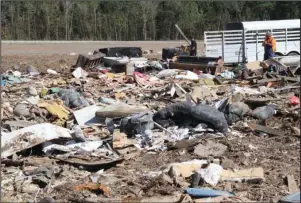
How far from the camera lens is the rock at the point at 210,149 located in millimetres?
7576

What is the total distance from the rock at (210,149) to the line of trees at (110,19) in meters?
36.7

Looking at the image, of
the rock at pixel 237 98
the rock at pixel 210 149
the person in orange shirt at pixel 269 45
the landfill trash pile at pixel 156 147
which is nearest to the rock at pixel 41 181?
the landfill trash pile at pixel 156 147

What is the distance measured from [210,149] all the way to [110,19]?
132 ft

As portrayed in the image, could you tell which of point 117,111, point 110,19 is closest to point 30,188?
point 117,111

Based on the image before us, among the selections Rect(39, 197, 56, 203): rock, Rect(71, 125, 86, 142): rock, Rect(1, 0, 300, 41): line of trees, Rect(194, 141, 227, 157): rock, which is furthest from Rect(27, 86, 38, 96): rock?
Rect(1, 0, 300, 41): line of trees

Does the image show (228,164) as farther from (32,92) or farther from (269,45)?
(269,45)

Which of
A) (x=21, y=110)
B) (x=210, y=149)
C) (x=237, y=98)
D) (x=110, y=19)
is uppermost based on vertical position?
(x=110, y=19)

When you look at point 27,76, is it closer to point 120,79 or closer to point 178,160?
point 120,79

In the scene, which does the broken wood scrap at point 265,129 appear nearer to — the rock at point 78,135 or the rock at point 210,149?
the rock at point 210,149

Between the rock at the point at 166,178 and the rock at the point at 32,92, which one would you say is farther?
the rock at the point at 32,92

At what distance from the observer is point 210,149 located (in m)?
7.74

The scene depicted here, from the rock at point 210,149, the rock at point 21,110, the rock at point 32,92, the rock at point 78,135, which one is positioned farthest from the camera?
the rock at point 32,92

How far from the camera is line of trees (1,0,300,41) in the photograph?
44656mm

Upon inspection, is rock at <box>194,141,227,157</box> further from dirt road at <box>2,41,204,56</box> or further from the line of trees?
the line of trees
